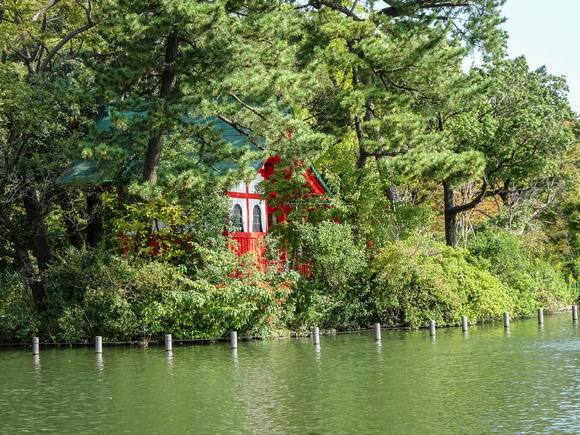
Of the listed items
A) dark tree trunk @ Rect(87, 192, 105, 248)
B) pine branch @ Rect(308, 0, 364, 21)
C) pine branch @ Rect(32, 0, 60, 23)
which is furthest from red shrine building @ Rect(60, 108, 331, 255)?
pine branch @ Rect(308, 0, 364, 21)

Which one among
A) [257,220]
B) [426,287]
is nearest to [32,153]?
[257,220]

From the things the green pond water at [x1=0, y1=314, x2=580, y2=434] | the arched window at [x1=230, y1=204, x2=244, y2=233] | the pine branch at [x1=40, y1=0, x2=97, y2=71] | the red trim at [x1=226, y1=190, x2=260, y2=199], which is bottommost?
the green pond water at [x1=0, y1=314, x2=580, y2=434]

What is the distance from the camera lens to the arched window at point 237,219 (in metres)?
27.7

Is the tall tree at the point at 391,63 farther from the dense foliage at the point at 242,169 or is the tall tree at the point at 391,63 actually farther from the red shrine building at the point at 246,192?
the red shrine building at the point at 246,192

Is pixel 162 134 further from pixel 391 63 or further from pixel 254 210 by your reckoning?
pixel 391 63

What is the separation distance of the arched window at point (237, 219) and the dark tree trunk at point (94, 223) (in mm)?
6003

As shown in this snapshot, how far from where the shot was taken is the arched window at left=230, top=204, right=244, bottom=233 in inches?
1090

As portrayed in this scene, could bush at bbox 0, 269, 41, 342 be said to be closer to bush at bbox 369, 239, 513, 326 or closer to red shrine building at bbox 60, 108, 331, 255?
red shrine building at bbox 60, 108, 331, 255

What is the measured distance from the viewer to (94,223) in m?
32.5

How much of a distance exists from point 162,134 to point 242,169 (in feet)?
12.1

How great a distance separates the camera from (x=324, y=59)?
29734mm

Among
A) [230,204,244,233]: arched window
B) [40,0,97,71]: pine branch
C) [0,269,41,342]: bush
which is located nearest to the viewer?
[230,204,244,233]: arched window

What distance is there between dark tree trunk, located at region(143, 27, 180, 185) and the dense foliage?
0.09 m

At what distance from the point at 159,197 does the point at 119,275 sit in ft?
11.1
